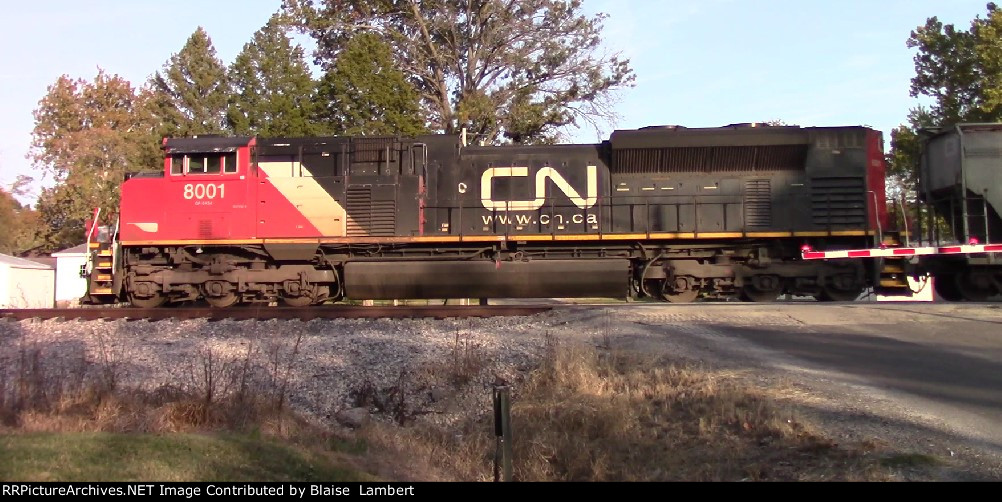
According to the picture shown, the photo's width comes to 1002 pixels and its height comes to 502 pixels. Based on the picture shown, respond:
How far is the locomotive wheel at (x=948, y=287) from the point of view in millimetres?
15508

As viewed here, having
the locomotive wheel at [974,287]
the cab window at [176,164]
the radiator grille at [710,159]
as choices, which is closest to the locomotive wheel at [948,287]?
the locomotive wheel at [974,287]

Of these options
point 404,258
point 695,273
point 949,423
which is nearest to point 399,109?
point 404,258

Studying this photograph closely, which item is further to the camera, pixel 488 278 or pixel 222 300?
pixel 222 300

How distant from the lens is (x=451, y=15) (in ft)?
98.1

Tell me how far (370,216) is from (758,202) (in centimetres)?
785

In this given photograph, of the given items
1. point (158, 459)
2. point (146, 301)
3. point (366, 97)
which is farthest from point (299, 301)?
point (158, 459)

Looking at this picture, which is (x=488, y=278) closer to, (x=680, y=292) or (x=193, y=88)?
(x=680, y=292)

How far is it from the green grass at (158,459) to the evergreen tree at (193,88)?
3530 cm

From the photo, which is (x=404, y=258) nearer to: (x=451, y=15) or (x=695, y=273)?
(x=695, y=273)

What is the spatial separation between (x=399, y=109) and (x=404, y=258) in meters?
9.65

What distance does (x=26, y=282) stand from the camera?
106ft

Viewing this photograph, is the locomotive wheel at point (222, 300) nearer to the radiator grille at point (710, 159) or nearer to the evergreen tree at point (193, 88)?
the radiator grille at point (710, 159)

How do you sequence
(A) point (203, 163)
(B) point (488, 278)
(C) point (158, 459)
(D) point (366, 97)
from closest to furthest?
(C) point (158, 459)
(B) point (488, 278)
(A) point (203, 163)
(D) point (366, 97)

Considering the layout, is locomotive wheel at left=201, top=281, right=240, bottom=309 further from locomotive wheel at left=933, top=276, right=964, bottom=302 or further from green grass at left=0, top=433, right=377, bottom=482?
locomotive wheel at left=933, top=276, right=964, bottom=302
